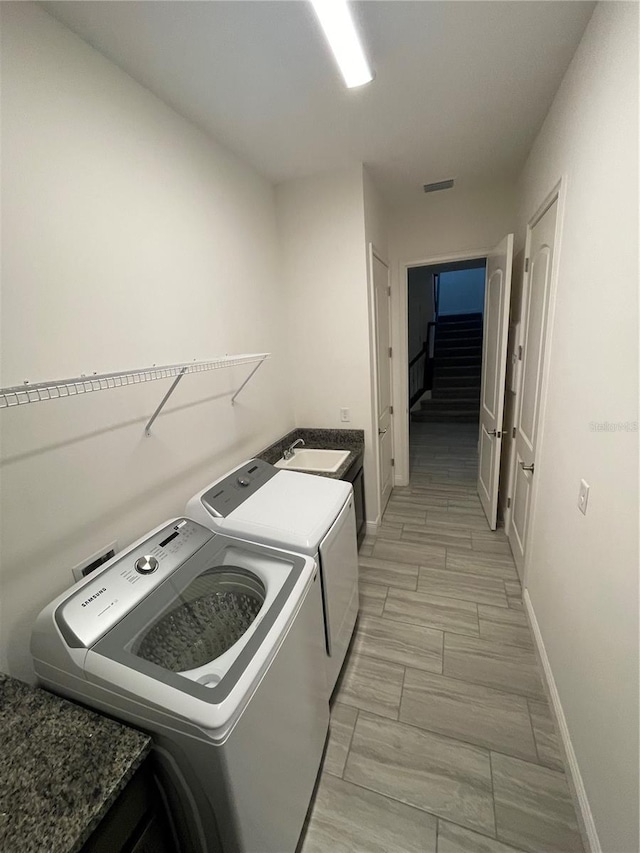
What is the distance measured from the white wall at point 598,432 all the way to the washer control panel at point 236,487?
1.35 m

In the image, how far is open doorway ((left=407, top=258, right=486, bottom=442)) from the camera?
5.91 meters

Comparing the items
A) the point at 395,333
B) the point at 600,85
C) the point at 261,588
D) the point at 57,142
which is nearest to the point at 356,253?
the point at 395,333

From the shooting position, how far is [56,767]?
28.0 inches

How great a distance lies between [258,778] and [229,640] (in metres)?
0.34

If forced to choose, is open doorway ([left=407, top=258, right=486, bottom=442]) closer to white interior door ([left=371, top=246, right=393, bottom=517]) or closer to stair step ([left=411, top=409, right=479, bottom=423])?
stair step ([left=411, top=409, right=479, bottom=423])

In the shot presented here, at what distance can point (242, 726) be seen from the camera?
792 millimetres

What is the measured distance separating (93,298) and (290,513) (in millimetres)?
1100

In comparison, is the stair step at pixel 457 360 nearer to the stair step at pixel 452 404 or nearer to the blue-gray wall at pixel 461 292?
the stair step at pixel 452 404

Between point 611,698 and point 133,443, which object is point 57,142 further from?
point 611,698

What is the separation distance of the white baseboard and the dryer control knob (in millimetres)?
1601

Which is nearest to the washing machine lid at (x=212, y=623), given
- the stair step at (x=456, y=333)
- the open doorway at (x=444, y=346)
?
the open doorway at (x=444, y=346)

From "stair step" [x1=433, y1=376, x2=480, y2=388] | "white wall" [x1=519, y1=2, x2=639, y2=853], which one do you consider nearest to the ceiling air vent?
"white wall" [x1=519, y1=2, x2=639, y2=853]

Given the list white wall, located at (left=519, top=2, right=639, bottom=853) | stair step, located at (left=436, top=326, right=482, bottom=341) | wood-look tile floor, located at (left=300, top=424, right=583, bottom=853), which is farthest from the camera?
stair step, located at (left=436, top=326, right=482, bottom=341)

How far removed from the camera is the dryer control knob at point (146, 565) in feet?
3.71
